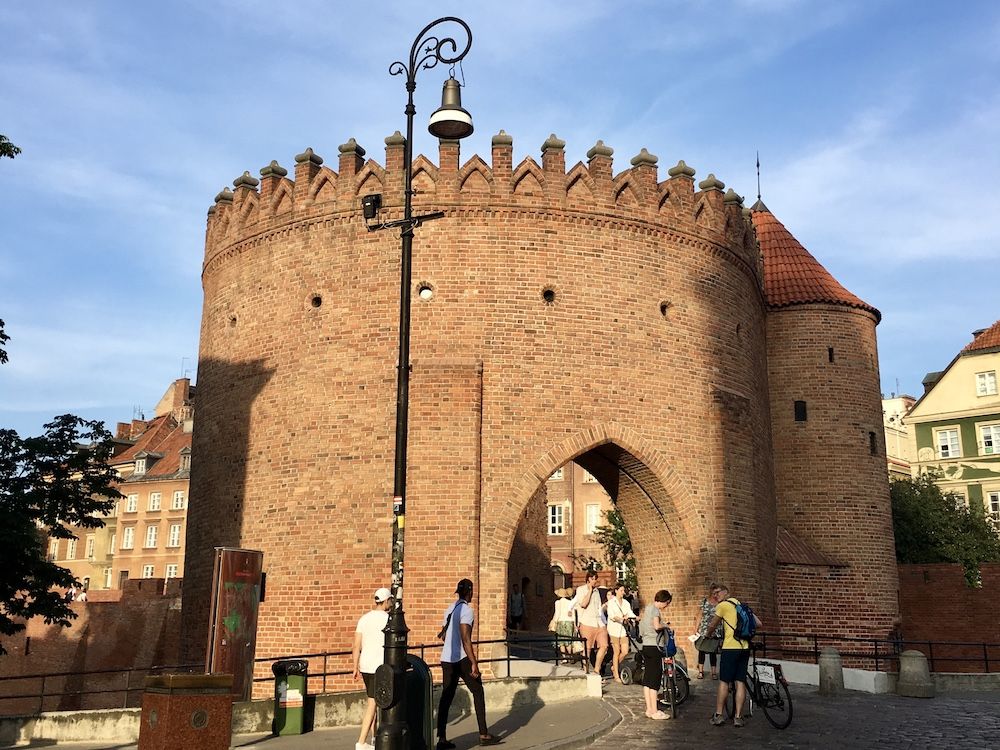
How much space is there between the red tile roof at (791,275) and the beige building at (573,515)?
2497 centimetres

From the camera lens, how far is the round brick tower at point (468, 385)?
642 inches

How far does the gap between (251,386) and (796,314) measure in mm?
12012

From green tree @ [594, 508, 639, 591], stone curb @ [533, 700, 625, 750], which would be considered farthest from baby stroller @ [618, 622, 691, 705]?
green tree @ [594, 508, 639, 591]

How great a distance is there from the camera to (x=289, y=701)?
443 inches

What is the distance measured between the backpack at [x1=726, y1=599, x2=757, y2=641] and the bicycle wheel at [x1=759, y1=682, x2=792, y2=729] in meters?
0.72

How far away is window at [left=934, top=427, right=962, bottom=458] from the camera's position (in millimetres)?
40406

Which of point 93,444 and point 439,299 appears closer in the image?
point 439,299

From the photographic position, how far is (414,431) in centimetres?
1656

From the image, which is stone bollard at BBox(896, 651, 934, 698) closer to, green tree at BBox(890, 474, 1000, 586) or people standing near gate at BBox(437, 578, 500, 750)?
people standing near gate at BBox(437, 578, 500, 750)

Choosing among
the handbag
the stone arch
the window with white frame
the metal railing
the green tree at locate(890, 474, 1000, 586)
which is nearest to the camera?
the handbag

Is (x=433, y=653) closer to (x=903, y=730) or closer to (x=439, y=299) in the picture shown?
(x=439, y=299)

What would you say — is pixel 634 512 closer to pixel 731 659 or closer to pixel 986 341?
pixel 731 659

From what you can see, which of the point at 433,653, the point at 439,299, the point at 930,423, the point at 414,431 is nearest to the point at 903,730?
the point at 433,653

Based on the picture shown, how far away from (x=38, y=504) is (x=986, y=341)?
119ft
